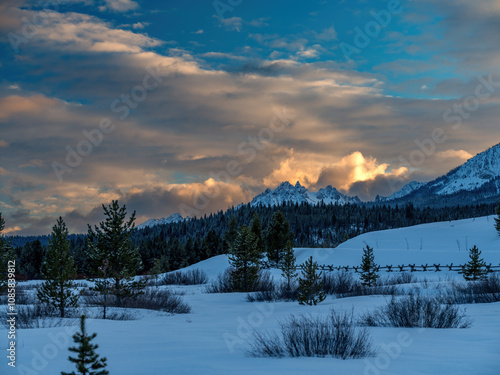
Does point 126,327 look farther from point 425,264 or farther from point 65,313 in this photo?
point 425,264

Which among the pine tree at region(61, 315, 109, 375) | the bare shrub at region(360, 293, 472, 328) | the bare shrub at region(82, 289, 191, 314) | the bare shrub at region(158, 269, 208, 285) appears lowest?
the bare shrub at region(158, 269, 208, 285)

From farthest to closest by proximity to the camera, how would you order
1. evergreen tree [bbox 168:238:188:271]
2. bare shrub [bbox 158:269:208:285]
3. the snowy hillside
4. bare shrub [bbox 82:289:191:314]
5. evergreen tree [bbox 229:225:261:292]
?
evergreen tree [bbox 168:238:188:271] → bare shrub [bbox 158:269:208:285] → the snowy hillside → evergreen tree [bbox 229:225:261:292] → bare shrub [bbox 82:289:191:314]

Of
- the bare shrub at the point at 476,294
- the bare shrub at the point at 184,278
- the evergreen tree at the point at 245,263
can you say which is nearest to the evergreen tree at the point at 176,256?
the bare shrub at the point at 184,278

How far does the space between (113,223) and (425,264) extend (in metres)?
36.6

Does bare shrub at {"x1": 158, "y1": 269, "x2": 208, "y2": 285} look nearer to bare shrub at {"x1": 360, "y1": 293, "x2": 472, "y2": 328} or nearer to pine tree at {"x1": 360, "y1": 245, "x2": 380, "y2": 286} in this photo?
pine tree at {"x1": 360, "y1": 245, "x2": 380, "y2": 286}

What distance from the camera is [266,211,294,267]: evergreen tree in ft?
183

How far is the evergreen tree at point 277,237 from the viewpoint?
55.9m

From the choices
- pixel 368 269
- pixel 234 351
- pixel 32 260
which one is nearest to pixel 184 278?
pixel 368 269

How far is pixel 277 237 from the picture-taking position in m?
55.9

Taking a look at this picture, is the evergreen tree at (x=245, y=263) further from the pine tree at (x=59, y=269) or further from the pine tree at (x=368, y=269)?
the pine tree at (x=59, y=269)

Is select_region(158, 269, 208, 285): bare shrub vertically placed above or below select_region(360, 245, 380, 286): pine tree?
below

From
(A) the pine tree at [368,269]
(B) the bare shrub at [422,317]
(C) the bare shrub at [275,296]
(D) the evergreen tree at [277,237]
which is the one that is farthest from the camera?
(D) the evergreen tree at [277,237]

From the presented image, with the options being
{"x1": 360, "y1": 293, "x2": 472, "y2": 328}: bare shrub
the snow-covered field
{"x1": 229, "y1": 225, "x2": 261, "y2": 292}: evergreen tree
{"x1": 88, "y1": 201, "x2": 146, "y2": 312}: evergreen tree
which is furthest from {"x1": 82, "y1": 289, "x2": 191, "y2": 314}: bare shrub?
{"x1": 229, "y1": 225, "x2": 261, "y2": 292}: evergreen tree

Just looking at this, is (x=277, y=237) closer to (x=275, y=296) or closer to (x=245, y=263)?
(x=245, y=263)
